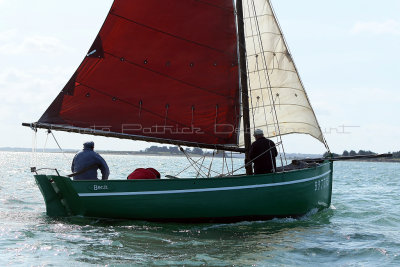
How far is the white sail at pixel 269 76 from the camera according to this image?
1512 centimetres

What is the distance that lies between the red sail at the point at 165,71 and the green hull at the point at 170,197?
2.23m

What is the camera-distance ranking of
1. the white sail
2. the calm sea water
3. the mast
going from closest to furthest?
1. the calm sea water
2. the mast
3. the white sail

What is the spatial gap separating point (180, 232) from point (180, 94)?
403 centimetres

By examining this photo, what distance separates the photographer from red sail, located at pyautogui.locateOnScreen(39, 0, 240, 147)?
45.5ft

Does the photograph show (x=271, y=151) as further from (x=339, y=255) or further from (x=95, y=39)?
(x=95, y=39)

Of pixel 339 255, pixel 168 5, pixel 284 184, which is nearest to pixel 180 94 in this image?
pixel 168 5

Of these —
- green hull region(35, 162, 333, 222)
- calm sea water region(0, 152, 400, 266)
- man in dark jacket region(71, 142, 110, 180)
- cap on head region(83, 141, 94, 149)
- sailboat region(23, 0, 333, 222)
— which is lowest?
calm sea water region(0, 152, 400, 266)

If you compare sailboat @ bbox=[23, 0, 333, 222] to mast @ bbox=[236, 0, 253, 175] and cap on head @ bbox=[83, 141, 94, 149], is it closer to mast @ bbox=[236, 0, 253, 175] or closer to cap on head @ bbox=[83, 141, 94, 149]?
mast @ bbox=[236, 0, 253, 175]

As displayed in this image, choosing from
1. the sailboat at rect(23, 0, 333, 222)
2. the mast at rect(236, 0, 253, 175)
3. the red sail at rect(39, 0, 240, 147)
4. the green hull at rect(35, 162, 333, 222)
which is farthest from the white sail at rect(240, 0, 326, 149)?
the green hull at rect(35, 162, 333, 222)

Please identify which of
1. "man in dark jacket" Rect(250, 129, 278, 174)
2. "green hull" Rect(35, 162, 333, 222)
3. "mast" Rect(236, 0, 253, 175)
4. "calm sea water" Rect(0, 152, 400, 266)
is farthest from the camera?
"mast" Rect(236, 0, 253, 175)

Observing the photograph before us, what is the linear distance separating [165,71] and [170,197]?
12.3ft

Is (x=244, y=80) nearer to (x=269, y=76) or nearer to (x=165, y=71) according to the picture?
(x=269, y=76)

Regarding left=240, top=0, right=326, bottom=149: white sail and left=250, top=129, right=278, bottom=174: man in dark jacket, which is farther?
left=240, top=0, right=326, bottom=149: white sail

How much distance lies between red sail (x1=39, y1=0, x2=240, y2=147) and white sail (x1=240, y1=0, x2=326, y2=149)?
112cm
